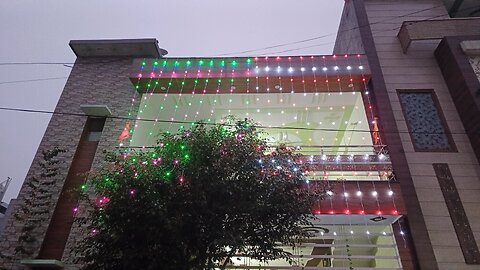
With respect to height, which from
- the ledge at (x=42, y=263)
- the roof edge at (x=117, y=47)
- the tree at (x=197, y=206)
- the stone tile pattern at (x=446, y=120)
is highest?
the roof edge at (x=117, y=47)

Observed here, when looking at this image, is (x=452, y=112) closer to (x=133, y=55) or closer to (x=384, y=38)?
(x=384, y=38)

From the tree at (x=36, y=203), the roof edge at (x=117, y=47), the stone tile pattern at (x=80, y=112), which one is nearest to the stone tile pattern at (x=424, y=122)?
the roof edge at (x=117, y=47)

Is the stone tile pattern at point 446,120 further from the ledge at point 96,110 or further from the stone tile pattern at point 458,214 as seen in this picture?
the ledge at point 96,110

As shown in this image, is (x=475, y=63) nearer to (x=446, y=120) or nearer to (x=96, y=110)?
(x=446, y=120)

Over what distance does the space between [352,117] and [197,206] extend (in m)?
7.32

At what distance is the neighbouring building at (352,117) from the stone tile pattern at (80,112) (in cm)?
3

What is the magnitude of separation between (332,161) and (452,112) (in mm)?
3484

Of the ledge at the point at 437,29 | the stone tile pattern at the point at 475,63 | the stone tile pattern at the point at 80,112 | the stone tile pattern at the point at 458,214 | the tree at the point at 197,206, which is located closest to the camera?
the tree at the point at 197,206

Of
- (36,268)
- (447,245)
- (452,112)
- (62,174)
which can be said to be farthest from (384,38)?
(36,268)

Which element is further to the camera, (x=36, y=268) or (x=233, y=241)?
(x=36, y=268)

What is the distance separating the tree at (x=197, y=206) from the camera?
4.18 meters

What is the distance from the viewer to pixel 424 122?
7645 mm

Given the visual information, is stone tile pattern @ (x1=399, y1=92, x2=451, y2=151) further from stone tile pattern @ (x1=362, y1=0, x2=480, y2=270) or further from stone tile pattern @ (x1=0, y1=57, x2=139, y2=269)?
stone tile pattern @ (x1=0, y1=57, x2=139, y2=269)

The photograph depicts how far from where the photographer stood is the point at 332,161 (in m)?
7.16
